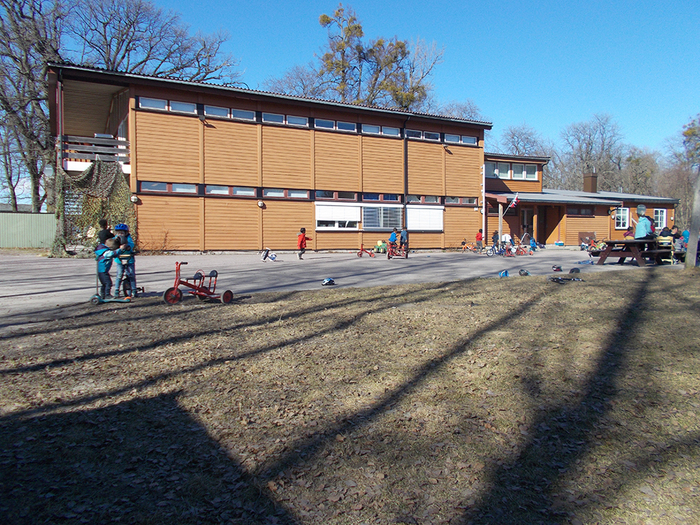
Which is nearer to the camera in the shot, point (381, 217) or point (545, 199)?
point (381, 217)

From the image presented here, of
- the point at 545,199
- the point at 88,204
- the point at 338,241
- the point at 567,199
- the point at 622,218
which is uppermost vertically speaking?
the point at 567,199

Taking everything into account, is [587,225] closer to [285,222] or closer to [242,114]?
[285,222]

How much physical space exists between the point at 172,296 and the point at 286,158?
16.5 m

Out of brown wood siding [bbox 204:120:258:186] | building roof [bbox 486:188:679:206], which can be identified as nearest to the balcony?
brown wood siding [bbox 204:120:258:186]

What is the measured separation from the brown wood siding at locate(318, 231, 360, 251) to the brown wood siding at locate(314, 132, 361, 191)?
2.38 metres

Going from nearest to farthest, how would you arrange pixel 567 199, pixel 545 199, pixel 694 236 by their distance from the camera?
pixel 694 236
pixel 545 199
pixel 567 199

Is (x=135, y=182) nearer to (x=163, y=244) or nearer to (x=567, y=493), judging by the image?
(x=163, y=244)

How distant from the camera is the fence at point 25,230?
100 feet

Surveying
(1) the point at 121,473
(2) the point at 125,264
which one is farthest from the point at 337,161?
(1) the point at 121,473

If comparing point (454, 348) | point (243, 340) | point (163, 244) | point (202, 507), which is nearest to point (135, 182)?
point (163, 244)

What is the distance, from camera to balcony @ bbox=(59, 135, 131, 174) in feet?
66.3

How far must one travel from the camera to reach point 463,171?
29062 mm

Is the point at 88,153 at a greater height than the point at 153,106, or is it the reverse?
the point at 153,106

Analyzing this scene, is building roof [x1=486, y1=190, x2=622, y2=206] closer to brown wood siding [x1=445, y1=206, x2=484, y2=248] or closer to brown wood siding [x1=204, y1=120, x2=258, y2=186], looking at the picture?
brown wood siding [x1=445, y1=206, x2=484, y2=248]
